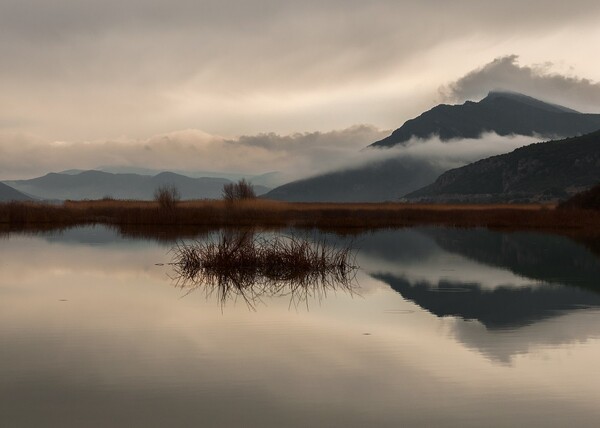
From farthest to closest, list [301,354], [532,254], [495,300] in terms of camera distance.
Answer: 1. [532,254]
2. [495,300]
3. [301,354]

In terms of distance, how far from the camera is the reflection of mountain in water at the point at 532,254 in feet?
72.2

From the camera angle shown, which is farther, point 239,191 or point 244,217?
point 239,191

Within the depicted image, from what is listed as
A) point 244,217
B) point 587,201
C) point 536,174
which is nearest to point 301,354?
point 244,217

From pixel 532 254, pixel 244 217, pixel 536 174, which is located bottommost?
pixel 532 254

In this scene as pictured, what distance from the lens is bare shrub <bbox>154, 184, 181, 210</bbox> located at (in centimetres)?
4857

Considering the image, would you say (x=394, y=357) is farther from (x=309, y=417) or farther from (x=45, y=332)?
(x=45, y=332)

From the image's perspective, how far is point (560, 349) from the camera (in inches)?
436

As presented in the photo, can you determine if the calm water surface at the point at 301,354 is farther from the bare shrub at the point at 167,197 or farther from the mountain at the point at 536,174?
the mountain at the point at 536,174

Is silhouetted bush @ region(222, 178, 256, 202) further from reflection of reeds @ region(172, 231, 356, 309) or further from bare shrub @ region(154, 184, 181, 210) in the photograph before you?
reflection of reeds @ region(172, 231, 356, 309)

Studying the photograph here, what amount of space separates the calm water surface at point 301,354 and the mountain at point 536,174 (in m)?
124

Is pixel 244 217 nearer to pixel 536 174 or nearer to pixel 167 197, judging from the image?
pixel 167 197

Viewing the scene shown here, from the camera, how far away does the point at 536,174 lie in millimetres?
162250

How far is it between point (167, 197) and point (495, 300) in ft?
118

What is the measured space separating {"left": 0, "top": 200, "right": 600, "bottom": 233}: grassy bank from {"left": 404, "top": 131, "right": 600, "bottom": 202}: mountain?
86.1 meters
